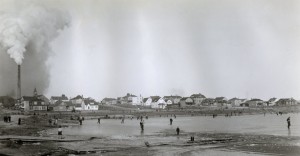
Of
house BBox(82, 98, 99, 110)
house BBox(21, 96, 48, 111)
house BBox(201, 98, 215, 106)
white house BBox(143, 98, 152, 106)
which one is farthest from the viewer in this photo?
house BBox(201, 98, 215, 106)

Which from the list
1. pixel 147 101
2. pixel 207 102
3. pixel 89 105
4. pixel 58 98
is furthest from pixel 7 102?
pixel 207 102

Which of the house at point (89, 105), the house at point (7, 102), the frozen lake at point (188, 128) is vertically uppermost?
the house at point (7, 102)

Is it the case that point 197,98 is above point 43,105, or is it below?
above

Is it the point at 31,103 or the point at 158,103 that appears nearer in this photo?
the point at 31,103

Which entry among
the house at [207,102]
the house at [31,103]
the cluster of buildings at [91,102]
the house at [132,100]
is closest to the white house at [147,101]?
the cluster of buildings at [91,102]

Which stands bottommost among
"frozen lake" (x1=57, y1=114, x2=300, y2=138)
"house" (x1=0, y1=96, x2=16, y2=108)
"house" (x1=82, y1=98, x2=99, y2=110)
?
"frozen lake" (x1=57, y1=114, x2=300, y2=138)

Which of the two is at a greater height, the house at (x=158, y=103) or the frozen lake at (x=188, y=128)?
the house at (x=158, y=103)

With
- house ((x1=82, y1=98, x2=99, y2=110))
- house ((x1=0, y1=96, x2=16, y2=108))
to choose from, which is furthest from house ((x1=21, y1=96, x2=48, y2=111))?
house ((x1=82, y1=98, x2=99, y2=110))

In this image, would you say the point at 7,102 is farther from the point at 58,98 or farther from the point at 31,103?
the point at 58,98

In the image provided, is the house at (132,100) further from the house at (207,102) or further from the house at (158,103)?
the house at (207,102)

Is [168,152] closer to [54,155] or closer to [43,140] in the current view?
[54,155]

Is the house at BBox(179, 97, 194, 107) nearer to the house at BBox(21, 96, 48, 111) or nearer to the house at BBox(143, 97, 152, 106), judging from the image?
the house at BBox(143, 97, 152, 106)
